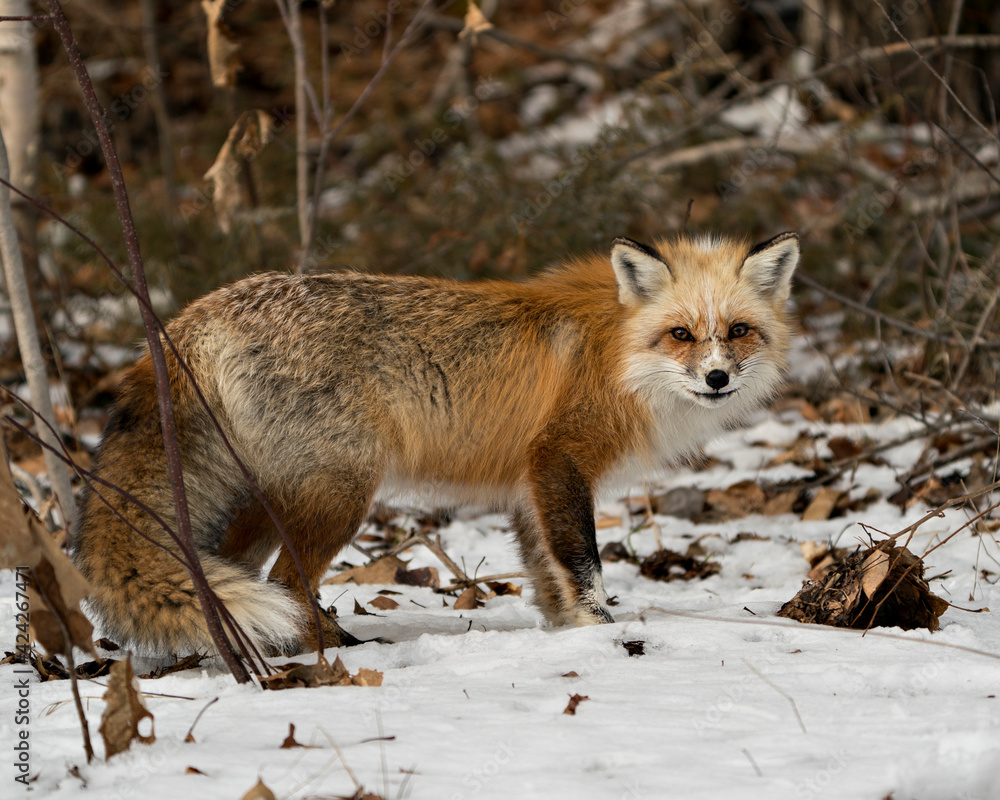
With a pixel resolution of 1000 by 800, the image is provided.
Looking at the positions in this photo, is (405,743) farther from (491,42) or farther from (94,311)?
(491,42)

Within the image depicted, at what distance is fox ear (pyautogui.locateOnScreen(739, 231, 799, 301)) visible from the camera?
3.99 meters

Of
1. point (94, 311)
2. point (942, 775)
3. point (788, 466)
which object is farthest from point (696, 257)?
point (94, 311)

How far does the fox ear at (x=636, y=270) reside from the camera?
392 centimetres

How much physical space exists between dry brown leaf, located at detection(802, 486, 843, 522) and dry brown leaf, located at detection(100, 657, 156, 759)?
3.86 metres

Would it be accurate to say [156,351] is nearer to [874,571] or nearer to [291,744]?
[291,744]

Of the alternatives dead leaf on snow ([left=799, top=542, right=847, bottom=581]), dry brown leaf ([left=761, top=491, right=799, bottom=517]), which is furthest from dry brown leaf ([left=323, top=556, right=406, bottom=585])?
dry brown leaf ([left=761, top=491, right=799, bottom=517])

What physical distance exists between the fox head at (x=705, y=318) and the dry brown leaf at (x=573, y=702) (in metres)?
1.66

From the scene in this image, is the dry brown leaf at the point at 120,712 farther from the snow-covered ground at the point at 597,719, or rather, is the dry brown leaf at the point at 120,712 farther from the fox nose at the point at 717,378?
the fox nose at the point at 717,378

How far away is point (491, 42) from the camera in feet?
38.7

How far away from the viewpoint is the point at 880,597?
10.5 feet

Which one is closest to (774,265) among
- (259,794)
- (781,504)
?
(781,504)

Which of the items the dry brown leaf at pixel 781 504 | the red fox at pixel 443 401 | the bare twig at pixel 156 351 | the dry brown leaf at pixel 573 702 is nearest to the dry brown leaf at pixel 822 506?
the dry brown leaf at pixel 781 504

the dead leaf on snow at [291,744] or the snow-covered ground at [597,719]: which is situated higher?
the dead leaf on snow at [291,744]

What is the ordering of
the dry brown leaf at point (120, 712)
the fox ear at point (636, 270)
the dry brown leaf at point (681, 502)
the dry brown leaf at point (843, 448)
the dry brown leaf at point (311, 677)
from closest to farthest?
the dry brown leaf at point (120, 712)
the dry brown leaf at point (311, 677)
the fox ear at point (636, 270)
the dry brown leaf at point (681, 502)
the dry brown leaf at point (843, 448)
